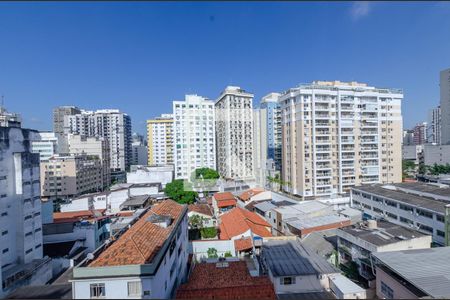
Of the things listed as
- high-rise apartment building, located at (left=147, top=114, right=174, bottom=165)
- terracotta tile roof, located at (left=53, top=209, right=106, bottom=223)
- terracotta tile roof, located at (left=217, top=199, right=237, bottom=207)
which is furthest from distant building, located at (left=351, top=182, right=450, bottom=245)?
high-rise apartment building, located at (left=147, top=114, right=174, bottom=165)

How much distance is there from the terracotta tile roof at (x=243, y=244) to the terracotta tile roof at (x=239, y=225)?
57cm

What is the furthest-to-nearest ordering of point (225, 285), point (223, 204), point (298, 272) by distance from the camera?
point (223, 204) → point (298, 272) → point (225, 285)

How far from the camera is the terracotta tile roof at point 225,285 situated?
8125 mm

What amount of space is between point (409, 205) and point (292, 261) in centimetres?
1122

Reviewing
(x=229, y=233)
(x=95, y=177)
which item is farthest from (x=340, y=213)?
(x=95, y=177)

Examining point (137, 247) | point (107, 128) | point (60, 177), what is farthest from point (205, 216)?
point (107, 128)

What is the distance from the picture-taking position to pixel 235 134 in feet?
133

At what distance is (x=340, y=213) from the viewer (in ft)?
64.2

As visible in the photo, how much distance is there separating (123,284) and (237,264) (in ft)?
18.4

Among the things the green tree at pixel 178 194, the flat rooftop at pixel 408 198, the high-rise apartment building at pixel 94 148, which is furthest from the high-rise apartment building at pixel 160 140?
the flat rooftop at pixel 408 198

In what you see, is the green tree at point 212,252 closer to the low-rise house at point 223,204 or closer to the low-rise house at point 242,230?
the low-rise house at point 242,230

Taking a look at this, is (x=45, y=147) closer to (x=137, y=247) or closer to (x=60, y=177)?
(x=60, y=177)

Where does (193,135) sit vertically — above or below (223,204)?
above

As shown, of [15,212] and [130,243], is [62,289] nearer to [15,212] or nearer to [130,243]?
[130,243]
